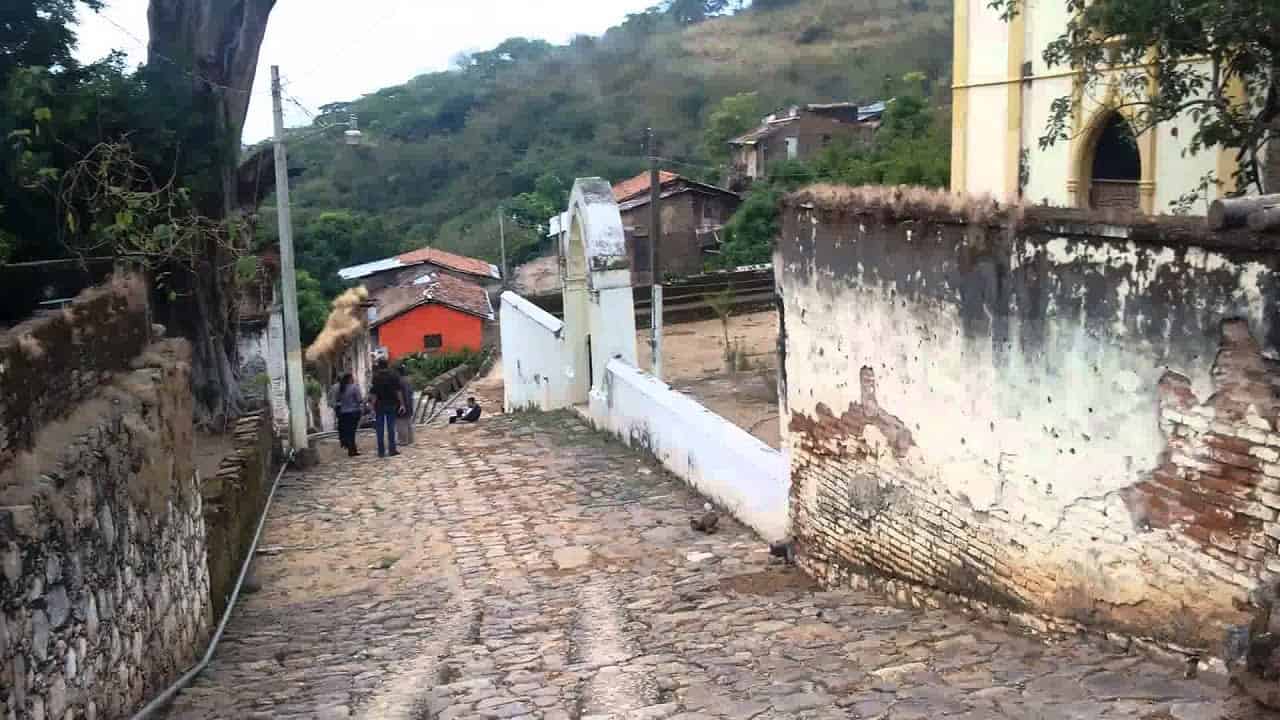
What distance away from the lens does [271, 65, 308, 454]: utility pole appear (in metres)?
14.3

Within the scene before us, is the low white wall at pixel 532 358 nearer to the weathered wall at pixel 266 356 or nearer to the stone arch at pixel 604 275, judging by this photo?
the stone arch at pixel 604 275

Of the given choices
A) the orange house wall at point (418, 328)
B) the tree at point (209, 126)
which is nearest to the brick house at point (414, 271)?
the orange house wall at point (418, 328)

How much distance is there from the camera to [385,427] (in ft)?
48.6

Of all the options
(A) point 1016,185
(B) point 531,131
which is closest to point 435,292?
(A) point 1016,185

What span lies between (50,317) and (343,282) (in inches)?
1230

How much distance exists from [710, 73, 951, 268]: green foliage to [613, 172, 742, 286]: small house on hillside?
1359 mm

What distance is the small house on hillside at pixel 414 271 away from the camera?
124 feet

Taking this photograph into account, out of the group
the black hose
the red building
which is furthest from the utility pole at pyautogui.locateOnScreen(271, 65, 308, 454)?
the red building

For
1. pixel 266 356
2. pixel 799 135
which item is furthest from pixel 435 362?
pixel 799 135

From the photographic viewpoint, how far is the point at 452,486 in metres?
12.8

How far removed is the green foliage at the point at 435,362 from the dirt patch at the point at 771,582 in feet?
77.9

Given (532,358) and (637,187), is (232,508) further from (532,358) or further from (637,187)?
(637,187)

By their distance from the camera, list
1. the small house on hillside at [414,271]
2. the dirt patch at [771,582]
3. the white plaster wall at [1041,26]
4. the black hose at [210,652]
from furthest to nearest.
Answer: the small house on hillside at [414,271] → the white plaster wall at [1041,26] → the dirt patch at [771,582] → the black hose at [210,652]

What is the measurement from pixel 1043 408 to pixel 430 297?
29.3m
